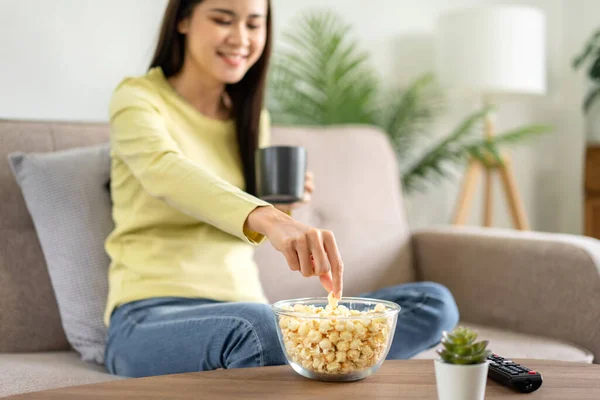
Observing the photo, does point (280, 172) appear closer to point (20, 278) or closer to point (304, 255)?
point (304, 255)

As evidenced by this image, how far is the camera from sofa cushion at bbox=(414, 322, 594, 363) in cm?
153

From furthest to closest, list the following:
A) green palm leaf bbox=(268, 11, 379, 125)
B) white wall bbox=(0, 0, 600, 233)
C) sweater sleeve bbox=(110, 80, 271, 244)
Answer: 1. green palm leaf bbox=(268, 11, 379, 125)
2. white wall bbox=(0, 0, 600, 233)
3. sweater sleeve bbox=(110, 80, 271, 244)

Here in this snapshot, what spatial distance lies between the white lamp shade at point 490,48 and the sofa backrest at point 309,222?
0.78 meters

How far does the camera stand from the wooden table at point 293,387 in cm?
87

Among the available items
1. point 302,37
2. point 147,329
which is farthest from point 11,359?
point 302,37

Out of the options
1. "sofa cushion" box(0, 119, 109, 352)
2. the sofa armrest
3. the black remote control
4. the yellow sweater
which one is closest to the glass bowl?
the black remote control

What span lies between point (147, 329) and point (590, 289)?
97 cm

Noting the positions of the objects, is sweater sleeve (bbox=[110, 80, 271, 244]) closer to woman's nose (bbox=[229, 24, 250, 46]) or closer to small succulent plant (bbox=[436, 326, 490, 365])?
woman's nose (bbox=[229, 24, 250, 46])

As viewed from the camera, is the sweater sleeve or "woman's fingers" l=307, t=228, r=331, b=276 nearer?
"woman's fingers" l=307, t=228, r=331, b=276

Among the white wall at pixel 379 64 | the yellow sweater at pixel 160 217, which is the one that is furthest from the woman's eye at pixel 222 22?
the white wall at pixel 379 64

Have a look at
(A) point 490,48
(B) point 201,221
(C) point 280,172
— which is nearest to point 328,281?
(C) point 280,172

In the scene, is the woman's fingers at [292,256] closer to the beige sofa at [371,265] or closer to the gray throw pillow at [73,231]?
the beige sofa at [371,265]

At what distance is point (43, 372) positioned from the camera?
4.23 ft

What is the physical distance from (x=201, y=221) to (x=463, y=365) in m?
0.80
